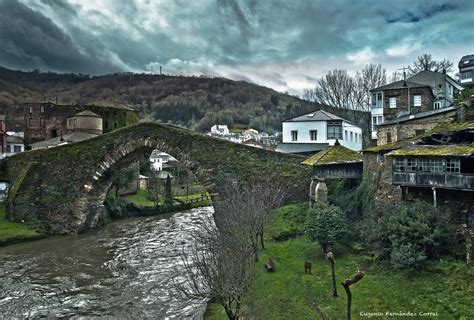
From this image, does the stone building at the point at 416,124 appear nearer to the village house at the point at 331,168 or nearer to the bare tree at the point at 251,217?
the village house at the point at 331,168

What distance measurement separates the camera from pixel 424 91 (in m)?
33.2

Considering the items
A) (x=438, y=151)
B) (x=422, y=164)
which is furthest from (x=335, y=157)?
(x=438, y=151)

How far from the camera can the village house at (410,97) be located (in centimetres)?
3331

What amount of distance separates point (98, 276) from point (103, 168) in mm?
12136

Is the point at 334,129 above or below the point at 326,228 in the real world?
above

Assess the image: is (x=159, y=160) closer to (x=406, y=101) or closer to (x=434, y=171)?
(x=406, y=101)

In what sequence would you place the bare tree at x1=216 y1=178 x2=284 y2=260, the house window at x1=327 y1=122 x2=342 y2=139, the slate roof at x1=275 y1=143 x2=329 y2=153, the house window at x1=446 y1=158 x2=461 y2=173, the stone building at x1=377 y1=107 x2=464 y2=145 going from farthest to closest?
the slate roof at x1=275 y1=143 x2=329 y2=153
the house window at x1=327 y1=122 x2=342 y2=139
the stone building at x1=377 y1=107 x2=464 y2=145
the bare tree at x1=216 y1=178 x2=284 y2=260
the house window at x1=446 y1=158 x2=461 y2=173

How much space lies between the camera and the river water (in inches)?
584

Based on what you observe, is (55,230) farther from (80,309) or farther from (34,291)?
(80,309)

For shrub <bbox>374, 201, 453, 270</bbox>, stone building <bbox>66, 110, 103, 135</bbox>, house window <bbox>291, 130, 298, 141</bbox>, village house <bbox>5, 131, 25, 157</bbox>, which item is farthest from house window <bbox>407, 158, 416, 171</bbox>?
village house <bbox>5, 131, 25, 157</bbox>

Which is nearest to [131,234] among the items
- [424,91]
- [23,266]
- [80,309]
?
[23,266]

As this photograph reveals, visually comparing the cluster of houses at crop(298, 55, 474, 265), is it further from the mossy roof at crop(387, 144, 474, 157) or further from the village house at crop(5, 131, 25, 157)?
the village house at crop(5, 131, 25, 157)

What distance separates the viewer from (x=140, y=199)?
42.3 metres

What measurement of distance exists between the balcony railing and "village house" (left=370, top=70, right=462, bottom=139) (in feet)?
50.3
